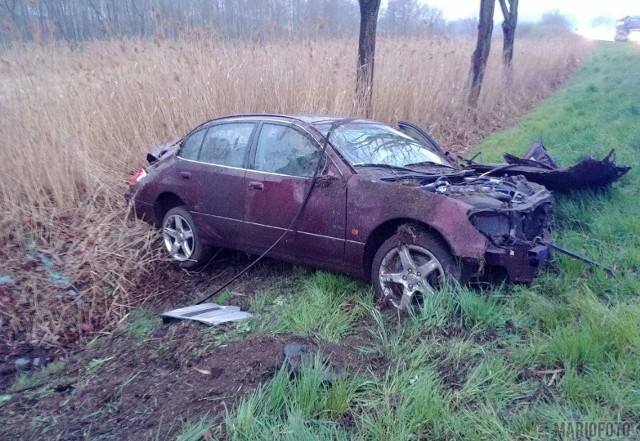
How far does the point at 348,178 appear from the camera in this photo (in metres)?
5.60

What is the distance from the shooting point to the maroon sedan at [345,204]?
5090 millimetres

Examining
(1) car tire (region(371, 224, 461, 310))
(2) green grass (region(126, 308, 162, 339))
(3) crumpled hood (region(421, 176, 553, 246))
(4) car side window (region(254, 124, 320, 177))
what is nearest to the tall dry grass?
(2) green grass (region(126, 308, 162, 339))

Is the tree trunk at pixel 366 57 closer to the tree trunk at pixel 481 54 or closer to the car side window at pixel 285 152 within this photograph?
the tree trunk at pixel 481 54

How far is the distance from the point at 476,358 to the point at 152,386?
7.13 feet

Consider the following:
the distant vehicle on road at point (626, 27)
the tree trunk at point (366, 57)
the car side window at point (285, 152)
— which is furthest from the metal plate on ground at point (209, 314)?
the distant vehicle on road at point (626, 27)

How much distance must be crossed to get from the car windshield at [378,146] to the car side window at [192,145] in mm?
1531

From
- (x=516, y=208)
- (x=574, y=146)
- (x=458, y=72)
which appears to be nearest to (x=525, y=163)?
(x=516, y=208)

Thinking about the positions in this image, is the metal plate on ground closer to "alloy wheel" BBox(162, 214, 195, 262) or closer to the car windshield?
"alloy wheel" BBox(162, 214, 195, 262)

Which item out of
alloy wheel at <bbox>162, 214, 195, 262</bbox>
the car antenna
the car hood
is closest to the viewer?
the car hood

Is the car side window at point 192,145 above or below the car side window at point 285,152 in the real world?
below

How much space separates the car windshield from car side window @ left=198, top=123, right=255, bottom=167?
854 mm

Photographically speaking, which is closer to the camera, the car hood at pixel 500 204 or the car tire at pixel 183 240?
the car hood at pixel 500 204

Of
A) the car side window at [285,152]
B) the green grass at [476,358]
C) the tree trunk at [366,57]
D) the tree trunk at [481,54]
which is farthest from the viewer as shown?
the tree trunk at [481,54]

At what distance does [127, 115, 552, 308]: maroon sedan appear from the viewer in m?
5.09
